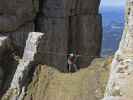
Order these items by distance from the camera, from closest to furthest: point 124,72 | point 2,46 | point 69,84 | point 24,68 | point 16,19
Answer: point 124,72 < point 69,84 < point 24,68 < point 2,46 < point 16,19

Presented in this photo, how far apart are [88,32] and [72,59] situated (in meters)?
8.53

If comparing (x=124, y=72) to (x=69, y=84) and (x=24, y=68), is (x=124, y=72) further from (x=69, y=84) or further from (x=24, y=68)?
(x=24, y=68)

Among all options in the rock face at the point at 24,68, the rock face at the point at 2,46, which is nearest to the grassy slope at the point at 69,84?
the rock face at the point at 24,68

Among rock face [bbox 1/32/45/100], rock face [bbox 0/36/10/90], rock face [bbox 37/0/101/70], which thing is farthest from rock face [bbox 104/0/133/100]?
rock face [bbox 37/0/101/70]

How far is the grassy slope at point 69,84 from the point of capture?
22406 mm

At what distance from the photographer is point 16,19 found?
33.1 metres

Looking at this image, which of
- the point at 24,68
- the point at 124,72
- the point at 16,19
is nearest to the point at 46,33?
the point at 16,19

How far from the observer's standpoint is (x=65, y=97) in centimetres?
2292

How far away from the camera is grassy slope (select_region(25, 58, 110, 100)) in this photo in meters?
22.4

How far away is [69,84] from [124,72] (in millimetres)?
14335

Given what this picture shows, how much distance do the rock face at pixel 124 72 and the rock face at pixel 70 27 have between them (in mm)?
22699

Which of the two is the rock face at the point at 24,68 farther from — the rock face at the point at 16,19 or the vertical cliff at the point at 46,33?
the rock face at the point at 16,19

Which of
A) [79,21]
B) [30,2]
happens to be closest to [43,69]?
[30,2]

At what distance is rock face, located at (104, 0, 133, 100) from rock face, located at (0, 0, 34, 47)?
790 inches
